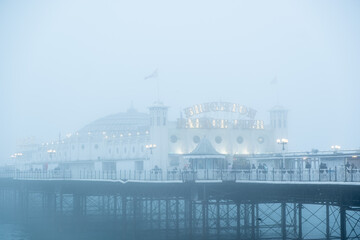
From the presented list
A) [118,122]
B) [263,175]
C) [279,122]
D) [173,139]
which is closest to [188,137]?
[173,139]

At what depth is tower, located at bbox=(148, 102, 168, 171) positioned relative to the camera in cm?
8462

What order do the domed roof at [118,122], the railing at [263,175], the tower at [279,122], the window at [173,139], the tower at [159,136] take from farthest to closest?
the domed roof at [118,122], the tower at [279,122], the window at [173,139], the tower at [159,136], the railing at [263,175]

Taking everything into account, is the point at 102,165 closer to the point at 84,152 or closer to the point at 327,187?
the point at 84,152

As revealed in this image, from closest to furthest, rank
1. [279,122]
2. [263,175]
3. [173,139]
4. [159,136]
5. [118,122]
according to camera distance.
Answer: [263,175]
[159,136]
[173,139]
[279,122]
[118,122]

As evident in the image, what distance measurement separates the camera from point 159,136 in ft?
278

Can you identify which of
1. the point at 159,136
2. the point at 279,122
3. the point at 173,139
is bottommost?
the point at 173,139

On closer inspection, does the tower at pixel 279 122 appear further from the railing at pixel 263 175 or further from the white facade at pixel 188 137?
the railing at pixel 263 175

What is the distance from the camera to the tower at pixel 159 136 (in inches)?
3332

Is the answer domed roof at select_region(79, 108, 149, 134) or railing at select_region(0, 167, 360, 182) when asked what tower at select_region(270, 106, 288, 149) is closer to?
railing at select_region(0, 167, 360, 182)

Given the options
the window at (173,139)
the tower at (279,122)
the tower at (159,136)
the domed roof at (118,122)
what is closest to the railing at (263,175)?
the tower at (159,136)

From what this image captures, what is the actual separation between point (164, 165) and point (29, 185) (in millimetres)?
23522

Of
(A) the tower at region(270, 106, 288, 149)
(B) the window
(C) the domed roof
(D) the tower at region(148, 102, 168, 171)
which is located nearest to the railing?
(D) the tower at region(148, 102, 168, 171)

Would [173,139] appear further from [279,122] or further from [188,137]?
[279,122]

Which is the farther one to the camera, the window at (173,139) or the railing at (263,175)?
the window at (173,139)
